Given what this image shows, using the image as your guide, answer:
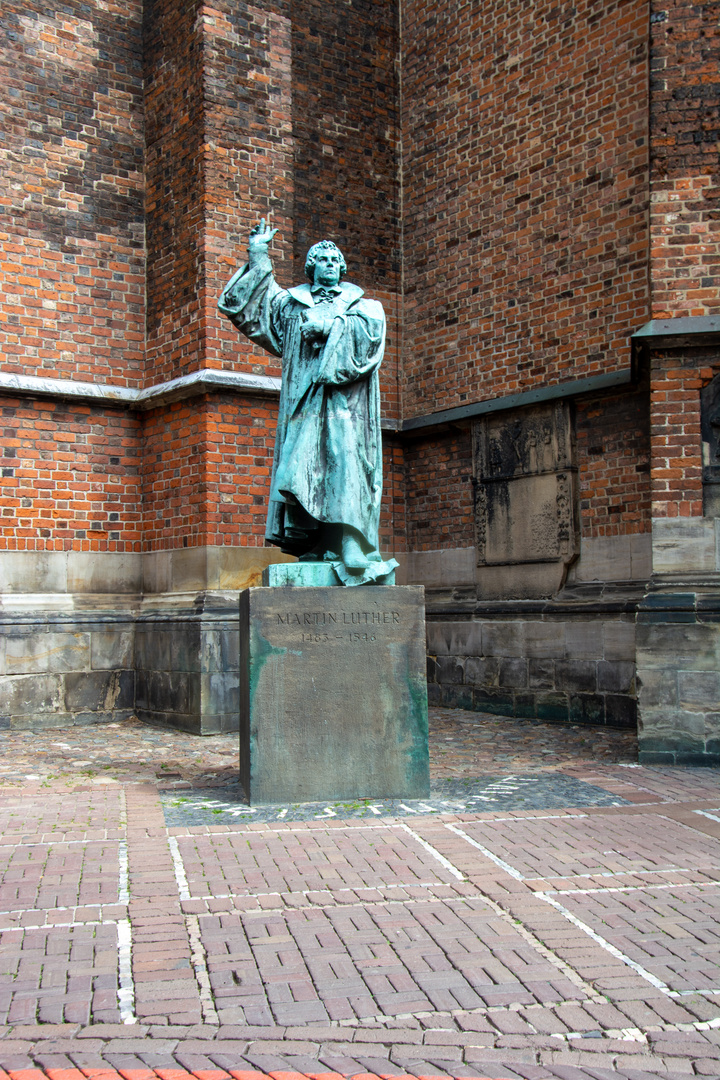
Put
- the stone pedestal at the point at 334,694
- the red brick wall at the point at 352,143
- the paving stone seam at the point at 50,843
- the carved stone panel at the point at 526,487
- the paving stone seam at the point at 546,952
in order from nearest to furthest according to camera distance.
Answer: the paving stone seam at the point at 546,952 < the paving stone seam at the point at 50,843 < the stone pedestal at the point at 334,694 < the carved stone panel at the point at 526,487 < the red brick wall at the point at 352,143

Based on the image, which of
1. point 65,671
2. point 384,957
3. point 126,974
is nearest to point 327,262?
point 384,957

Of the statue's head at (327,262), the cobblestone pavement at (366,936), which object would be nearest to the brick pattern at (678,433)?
the cobblestone pavement at (366,936)

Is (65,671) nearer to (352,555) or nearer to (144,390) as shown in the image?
(144,390)

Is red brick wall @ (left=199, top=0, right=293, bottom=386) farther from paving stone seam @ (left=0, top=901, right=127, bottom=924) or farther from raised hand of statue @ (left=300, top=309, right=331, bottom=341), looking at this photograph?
paving stone seam @ (left=0, top=901, right=127, bottom=924)

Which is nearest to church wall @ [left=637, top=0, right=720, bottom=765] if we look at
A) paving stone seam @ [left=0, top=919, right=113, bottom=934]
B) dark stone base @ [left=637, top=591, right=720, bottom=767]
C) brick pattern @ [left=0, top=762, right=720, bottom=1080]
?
dark stone base @ [left=637, top=591, right=720, bottom=767]

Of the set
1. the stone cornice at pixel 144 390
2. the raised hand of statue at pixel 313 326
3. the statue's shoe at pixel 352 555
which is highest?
the stone cornice at pixel 144 390

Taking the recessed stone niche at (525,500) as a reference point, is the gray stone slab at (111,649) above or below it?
below

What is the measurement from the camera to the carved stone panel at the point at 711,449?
295 inches

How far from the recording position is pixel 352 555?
614 cm

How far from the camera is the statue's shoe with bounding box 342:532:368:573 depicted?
6.08 meters

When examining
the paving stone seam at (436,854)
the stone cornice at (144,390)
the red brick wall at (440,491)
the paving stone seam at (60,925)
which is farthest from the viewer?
the red brick wall at (440,491)

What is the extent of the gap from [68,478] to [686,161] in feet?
22.1

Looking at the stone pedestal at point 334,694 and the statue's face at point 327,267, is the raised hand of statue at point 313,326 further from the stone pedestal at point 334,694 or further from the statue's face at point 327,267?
the stone pedestal at point 334,694

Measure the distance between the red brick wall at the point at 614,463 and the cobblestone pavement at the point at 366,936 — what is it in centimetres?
349
